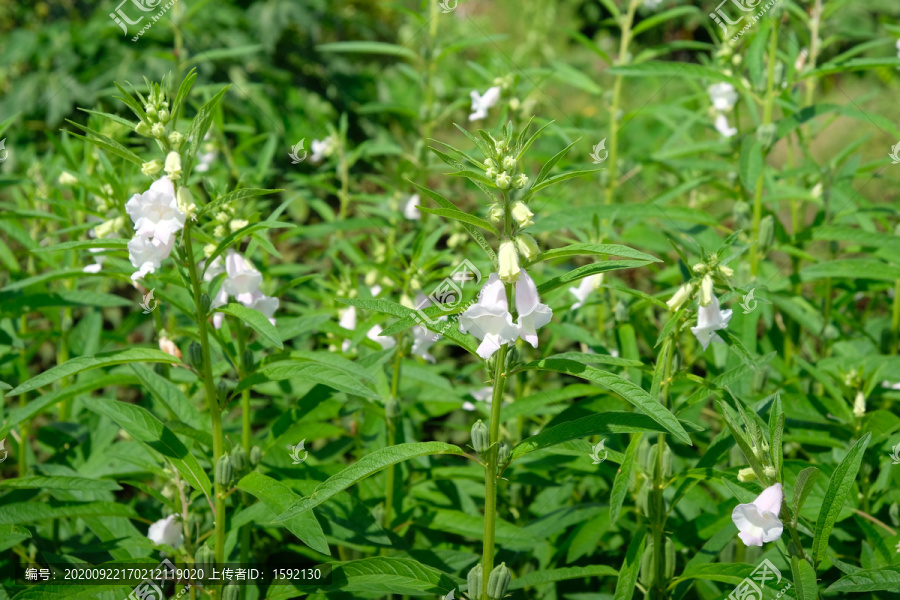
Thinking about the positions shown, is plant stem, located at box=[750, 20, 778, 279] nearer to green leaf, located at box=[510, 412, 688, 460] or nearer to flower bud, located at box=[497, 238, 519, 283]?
green leaf, located at box=[510, 412, 688, 460]

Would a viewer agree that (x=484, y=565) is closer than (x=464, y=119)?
Yes

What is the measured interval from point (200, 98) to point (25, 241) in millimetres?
2603

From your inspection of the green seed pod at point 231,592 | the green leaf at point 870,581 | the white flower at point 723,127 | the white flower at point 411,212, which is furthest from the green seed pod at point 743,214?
the green seed pod at point 231,592

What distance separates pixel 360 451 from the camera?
2910 millimetres

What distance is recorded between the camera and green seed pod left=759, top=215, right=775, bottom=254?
3028 mm

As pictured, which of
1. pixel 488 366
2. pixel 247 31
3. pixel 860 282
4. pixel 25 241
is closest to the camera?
pixel 488 366

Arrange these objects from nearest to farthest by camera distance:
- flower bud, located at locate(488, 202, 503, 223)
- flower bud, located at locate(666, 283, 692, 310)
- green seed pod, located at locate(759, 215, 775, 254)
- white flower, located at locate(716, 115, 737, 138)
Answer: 1. flower bud, located at locate(488, 202, 503, 223)
2. flower bud, located at locate(666, 283, 692, 310)
3. green seed pod, located at locate(759, 215, 775, 254)
4. white flower, located at locate(716, 115, 737, 138)

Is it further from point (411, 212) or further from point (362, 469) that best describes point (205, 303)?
point (411, 212)

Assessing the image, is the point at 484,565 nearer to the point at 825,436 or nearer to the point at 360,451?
the point at 360,451

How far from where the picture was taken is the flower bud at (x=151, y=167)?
2.01 meters

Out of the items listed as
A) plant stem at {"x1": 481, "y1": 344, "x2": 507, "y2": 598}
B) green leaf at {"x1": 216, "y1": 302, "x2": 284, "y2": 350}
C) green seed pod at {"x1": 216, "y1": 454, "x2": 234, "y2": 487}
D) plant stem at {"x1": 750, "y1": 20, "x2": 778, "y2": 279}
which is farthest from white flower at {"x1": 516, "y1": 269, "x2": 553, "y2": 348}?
plant stem at {"x1": 750, "y1": 20, "x2": 778, "y2": 279}

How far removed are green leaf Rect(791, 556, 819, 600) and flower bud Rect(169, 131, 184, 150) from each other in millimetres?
1941

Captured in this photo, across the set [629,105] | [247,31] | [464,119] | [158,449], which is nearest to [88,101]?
[247,31]

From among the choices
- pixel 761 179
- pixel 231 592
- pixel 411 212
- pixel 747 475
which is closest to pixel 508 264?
pixel 747 475
